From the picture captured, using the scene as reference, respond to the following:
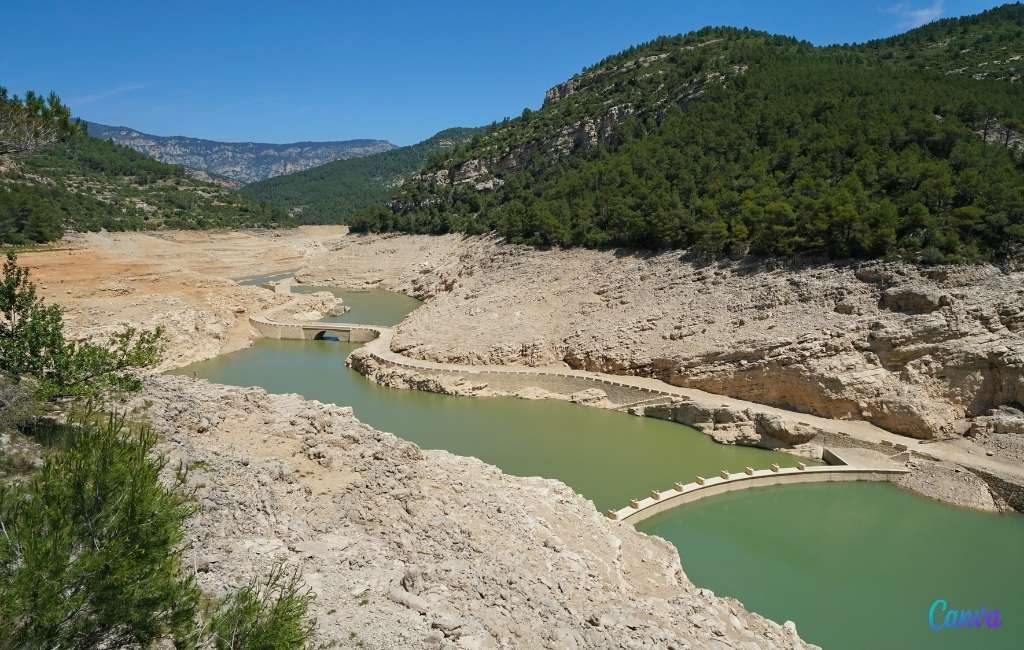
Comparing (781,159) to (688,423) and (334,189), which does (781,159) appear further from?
(334,189)

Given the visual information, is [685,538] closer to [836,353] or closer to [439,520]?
[439,520]

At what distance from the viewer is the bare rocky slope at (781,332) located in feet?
70.2

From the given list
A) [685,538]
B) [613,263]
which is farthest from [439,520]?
[613,263]

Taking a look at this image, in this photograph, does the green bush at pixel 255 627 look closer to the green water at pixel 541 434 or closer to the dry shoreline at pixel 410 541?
the dry shoreline at pixel 410 541

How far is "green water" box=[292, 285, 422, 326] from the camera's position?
43906 mm

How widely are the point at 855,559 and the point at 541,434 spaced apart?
10.6 metres

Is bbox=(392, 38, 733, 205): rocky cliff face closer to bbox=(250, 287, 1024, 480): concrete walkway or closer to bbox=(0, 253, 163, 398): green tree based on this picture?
bbox=(250, 287, 1024, 480): concrete walkway

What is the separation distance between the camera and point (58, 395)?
1101 cm

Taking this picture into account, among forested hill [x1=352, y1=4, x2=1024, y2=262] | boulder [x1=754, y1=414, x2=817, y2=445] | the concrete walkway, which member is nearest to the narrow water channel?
boulder [x1=754, y1=414, x2=817, y2=445]

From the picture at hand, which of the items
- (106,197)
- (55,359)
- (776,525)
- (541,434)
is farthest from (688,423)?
(106,197)

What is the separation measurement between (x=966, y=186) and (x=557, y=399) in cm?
1803

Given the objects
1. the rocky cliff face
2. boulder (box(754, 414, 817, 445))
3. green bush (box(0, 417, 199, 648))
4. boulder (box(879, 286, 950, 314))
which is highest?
the rocky cliff face

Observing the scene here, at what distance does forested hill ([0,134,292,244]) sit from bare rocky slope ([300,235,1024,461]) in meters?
43.7

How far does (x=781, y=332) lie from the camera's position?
2441 centimetres
